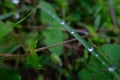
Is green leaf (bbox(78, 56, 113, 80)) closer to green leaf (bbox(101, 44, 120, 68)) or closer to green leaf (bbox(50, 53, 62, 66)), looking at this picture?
green leaf (bbox(101, 44, 120, 68))

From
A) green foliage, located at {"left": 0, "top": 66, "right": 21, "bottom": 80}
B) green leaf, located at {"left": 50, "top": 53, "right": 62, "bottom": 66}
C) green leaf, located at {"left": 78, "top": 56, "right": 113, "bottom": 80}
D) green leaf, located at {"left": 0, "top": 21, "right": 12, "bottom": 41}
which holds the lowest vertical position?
green leaf, located at {"left": 50, "top": 53, "right": 62, "bottom": 66}

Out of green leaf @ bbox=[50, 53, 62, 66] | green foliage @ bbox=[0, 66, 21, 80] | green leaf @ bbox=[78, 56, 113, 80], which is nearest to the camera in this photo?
green leaf @ bbox=[78, 56, 113, 80]

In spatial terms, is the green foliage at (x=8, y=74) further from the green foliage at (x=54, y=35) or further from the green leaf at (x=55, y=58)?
the green leaf at (x=55, y=58)

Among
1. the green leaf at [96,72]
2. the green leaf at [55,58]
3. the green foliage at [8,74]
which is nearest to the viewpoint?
the green leaf at [96,72]

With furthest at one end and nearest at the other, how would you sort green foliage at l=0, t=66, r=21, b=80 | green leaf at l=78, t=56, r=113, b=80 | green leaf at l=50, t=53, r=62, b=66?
green leaf at l=50, t=53, r=62, b=66 → green foliage at l=0, t=66, r=21, b=80 → green leaf at l=78, t=56, r=113, b=80

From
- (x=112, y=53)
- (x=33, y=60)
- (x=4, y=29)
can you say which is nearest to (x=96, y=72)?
(x=112, y=53)

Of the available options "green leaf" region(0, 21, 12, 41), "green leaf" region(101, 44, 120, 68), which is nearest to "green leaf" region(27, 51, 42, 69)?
"green leaf" region(0, 21, 12, 41)

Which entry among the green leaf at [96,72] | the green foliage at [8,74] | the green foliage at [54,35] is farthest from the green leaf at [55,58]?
the green leaf at [96,72]

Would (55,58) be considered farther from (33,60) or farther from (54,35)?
(33,60)

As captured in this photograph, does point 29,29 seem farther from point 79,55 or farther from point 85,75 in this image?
point 85,75
